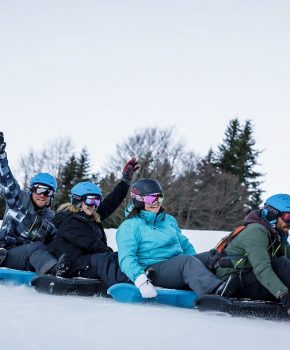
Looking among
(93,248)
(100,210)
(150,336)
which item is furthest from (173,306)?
(100,210)

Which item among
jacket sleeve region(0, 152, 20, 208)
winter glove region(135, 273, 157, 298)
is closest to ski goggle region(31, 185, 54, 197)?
jacket sleeve region(0, 152, 20, 208)

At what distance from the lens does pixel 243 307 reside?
160 inches

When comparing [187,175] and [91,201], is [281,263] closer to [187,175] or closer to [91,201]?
[91,201]

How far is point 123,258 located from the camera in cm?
463

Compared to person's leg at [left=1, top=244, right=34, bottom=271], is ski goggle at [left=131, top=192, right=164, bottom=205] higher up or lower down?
higher up

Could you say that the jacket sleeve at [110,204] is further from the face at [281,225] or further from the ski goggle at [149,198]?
the face at [281,225]

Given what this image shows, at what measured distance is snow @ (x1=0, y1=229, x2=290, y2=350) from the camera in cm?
259

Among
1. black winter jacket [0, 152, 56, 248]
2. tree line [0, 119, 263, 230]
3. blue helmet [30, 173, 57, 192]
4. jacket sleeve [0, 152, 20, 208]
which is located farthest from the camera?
tree line [0, 119, 263, 230]

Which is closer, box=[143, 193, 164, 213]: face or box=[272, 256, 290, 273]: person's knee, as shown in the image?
box=[272, 256, 290, 273]: person's knee

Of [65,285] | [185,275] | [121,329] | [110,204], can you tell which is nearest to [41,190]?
[110,204]

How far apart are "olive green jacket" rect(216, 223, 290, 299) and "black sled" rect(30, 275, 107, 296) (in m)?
1.22

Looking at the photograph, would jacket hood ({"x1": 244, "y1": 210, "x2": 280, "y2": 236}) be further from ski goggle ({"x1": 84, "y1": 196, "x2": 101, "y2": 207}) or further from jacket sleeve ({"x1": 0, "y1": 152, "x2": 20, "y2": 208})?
jacket sleeve ({"x1": 0, "y1": 152, "x2": 20, "y2": 208})

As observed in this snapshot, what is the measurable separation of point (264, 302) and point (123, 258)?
1.28 m

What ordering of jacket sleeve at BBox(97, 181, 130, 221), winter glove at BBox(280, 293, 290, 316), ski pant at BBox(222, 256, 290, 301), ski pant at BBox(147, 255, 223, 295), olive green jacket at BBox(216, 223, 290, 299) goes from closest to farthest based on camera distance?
winter glove at BBox(280, 293, 290, 316) < olive green jacket at BBox(216, 223, 290, 299) < ski pant at BBox(222, 256, 290, 301) < ski pant at BBox(147, 255, 223, 295) < jacket sleeve at BBox(97, 181, 130, 221)
